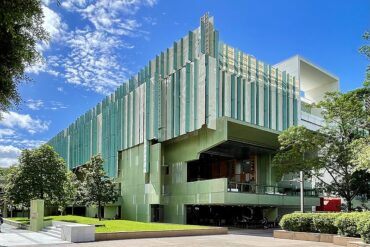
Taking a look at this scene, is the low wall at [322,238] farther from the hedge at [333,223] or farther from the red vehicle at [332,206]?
the red vehicle at [332,206]

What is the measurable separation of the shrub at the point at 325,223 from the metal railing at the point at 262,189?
41.3ft

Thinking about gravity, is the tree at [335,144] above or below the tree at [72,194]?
above

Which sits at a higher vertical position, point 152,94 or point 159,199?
point 152,94

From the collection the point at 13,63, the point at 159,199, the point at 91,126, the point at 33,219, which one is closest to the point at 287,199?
the point at 159,199

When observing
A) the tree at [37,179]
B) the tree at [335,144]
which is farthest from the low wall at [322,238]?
the tree at [37,179]

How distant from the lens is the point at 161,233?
80.2 feet

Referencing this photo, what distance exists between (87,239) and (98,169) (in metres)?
15.8

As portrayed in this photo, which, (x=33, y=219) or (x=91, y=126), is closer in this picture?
(x=33, y=219)

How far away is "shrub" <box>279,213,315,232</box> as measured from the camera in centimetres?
2191

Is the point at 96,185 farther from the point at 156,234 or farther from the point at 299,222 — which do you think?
the point at 299,222

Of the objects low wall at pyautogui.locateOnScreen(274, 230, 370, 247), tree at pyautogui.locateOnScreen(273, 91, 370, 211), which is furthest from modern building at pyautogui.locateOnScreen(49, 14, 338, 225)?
low wall at pyautogui.locateOnScreen(274, 230, 370, 247)

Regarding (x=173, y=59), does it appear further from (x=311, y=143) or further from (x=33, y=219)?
(x=33, y=219)

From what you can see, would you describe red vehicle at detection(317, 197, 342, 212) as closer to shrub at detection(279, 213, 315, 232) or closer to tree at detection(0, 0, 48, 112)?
shrub at detection(279, 213, 315, 232)

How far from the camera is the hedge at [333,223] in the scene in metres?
16.8
